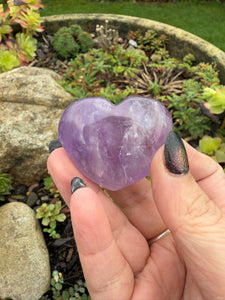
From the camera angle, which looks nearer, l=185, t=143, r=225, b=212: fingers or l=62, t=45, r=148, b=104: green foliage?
l=185, t=143, r=225, b=212: fingers

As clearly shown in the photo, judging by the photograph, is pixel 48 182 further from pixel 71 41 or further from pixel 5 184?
pixel 71 41

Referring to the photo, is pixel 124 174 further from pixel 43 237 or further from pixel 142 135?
pixel 43 237

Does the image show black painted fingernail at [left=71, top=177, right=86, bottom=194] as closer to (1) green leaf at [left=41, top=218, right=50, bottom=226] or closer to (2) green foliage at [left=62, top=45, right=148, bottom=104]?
(1) green leaf at [left=41, top=218, right=50, bottom=226]

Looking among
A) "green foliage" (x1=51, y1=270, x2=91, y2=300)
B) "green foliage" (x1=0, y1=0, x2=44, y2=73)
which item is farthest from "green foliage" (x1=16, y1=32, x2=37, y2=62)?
"green foliage" (x1=51, y1=270, x2=91, y2=300)

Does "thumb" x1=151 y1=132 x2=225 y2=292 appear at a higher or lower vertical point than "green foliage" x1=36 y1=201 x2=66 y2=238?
higher

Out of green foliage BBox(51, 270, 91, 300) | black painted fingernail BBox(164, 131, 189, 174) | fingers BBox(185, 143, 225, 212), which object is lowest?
green foliage BBox(51, 270, 91, 300)

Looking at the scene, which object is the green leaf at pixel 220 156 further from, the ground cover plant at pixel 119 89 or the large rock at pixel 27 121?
the large rock at pixel 27 121
